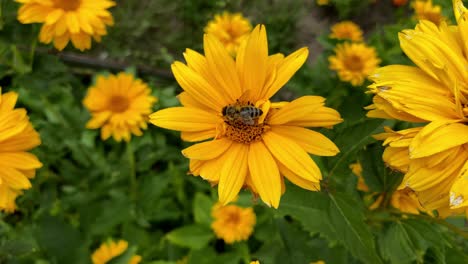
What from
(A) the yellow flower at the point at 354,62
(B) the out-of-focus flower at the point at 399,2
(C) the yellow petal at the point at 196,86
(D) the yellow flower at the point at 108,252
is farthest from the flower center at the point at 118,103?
(B) the out-of-focus flower at the point at 399,2

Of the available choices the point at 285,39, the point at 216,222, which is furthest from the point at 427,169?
the point at 285,39

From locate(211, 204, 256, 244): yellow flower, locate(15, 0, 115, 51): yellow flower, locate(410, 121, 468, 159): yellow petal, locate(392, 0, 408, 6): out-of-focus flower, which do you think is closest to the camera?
locate(410, 121, 468, 159): yellow petal

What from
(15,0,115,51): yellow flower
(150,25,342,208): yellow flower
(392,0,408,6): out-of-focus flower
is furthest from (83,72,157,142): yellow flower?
(392,0,408,6): out-of-focus flower

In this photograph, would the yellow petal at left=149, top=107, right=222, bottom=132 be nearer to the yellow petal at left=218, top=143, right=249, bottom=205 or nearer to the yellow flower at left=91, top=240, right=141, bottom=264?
the yellow petal at left=218, top=143, right=249, bottom=205

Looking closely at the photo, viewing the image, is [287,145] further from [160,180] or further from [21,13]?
[160,180]

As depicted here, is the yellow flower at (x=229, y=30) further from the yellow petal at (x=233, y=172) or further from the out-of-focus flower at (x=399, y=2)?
Result: the yellow petal at (x=233, y=172)

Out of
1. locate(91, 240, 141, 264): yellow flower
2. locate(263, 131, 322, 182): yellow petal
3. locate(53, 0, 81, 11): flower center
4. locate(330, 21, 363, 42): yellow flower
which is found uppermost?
locate(53, 0, 81, 11): flower center

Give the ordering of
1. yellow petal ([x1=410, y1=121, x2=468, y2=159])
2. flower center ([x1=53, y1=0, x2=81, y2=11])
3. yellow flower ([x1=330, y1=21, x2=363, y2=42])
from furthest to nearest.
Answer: yellow flower ([x1=330, y1=21, x2=363, y2=42]) < flower center ([x1=53, y1=0, x2=81, y2=11]) < yellow petal ([x1=410, y1=121, x2=468, y2=159])
